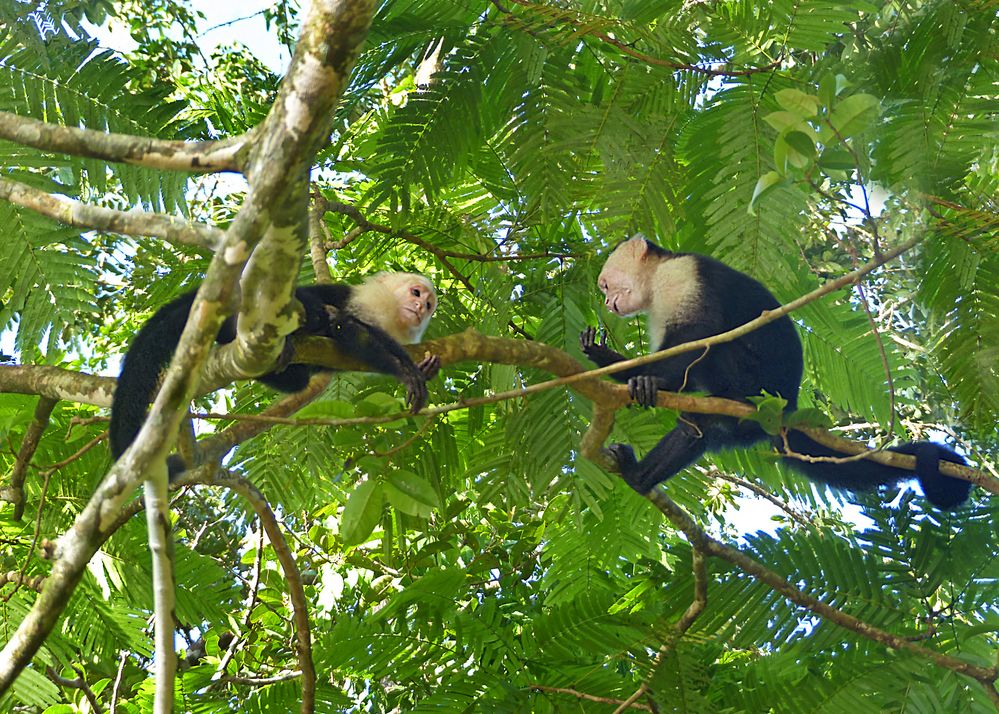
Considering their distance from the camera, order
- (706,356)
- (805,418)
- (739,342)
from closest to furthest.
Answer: (805,418)
(706,356)
(739,342)

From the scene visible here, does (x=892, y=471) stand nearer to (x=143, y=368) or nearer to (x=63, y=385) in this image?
(x=143, y=368)

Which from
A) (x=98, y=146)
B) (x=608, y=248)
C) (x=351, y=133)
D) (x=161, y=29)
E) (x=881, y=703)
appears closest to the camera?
(x=98, y=146)

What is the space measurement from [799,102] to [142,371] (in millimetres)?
2189

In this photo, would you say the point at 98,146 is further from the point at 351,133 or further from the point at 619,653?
the point at 351,133

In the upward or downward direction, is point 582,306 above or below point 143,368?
above

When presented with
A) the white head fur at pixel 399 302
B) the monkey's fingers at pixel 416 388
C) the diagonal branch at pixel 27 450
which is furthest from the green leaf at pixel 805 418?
the diagonal branch at pixel 27 450

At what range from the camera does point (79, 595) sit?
3.93 meters

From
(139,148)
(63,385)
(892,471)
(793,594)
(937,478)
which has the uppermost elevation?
(63,385)

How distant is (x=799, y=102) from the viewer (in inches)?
82.9

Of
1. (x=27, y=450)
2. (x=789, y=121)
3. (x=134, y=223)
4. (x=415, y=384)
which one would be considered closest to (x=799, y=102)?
(x=789, y=121)

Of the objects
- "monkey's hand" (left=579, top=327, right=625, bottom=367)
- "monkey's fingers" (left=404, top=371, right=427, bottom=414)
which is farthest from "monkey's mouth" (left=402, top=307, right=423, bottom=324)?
"monkey's fingers" (left=404, top=371, right=427, bottom=414)

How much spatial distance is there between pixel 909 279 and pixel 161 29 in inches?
213

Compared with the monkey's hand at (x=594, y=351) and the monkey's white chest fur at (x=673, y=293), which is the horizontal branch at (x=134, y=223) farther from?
the monkey's white chest fur at (x=673, y=293)

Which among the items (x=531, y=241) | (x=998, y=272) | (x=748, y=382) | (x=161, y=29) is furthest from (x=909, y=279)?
(x=161, y=29)
